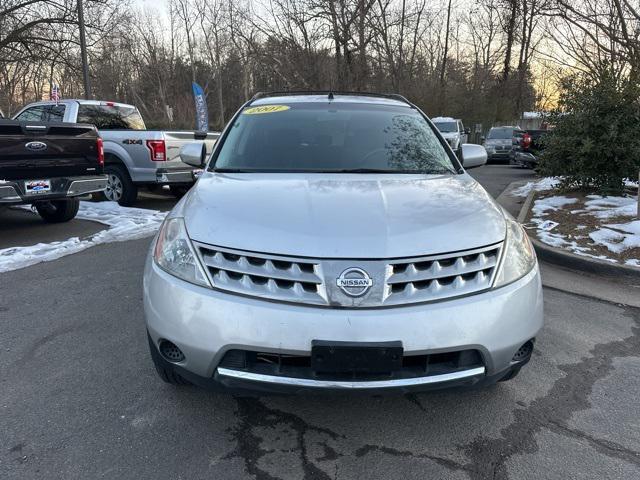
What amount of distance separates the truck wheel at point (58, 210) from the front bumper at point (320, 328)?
648 cm

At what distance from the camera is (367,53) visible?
2802cm

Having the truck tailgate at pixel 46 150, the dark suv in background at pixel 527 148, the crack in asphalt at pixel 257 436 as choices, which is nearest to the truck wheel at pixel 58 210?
the truck tailgate at pixel 46 150

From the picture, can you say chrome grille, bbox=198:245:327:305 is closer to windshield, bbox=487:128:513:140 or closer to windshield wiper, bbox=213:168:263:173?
windshield wiper, bbox=213:168:263:173

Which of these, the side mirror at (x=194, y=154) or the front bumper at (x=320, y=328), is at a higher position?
the side mirror at (x=194, y=154)

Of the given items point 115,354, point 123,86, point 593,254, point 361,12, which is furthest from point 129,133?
point 123,86

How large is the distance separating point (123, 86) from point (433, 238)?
168 feet

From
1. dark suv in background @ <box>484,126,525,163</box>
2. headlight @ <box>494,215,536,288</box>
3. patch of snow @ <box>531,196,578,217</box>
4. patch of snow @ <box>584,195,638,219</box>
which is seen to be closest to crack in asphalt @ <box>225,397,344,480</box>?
headlight @ <box>494,215,536,288</box>

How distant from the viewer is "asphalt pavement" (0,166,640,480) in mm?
2312

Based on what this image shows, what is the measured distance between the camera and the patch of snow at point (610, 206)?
7.01 metres

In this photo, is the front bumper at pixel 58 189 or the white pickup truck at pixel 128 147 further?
the white pickup truck at pixel 128 147

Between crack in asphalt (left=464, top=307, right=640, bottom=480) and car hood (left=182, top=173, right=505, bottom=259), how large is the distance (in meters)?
0.99

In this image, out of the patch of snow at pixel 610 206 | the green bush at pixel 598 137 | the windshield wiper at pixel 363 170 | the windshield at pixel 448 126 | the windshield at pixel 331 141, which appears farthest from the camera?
the windshield at pixel 448 126

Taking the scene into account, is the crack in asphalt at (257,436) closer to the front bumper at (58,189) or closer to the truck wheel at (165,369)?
the truck wheel at (165,369)

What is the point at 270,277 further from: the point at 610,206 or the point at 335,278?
the point at 610,206
